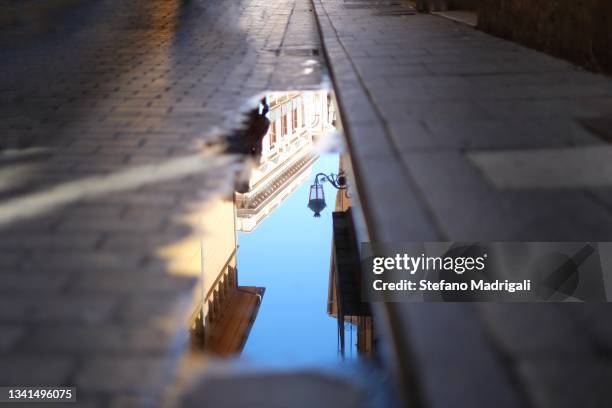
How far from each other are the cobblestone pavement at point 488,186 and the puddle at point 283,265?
290 millimetres

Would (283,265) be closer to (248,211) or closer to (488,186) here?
(248,211)

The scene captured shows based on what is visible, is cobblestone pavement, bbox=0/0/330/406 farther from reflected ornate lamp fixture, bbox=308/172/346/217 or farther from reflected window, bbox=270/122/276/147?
reflected ornate lamp fixture, bbox=308/172/346/217

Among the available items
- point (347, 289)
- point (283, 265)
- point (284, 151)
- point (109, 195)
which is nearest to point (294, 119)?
point (284, 151)

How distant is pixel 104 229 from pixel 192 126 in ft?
6.33

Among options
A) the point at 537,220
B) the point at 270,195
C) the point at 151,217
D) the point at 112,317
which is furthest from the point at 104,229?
the point at 537,220

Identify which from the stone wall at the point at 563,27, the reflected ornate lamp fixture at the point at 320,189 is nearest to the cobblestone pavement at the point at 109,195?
the reflected ornate lamp fixture at the point at 320,189

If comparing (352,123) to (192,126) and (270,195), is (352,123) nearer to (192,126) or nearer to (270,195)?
(270,195)

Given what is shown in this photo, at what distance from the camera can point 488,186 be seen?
2766 millimetres

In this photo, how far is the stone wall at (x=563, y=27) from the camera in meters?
4.98

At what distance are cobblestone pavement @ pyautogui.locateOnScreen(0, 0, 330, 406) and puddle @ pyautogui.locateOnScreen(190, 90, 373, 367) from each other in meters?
0.12

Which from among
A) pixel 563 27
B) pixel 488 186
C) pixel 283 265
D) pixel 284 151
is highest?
pixel 563 27

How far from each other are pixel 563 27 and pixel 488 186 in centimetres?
348

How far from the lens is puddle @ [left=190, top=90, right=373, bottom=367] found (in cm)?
236

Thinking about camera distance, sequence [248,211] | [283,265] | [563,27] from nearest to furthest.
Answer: [283,265], [248,211], [563,27]
